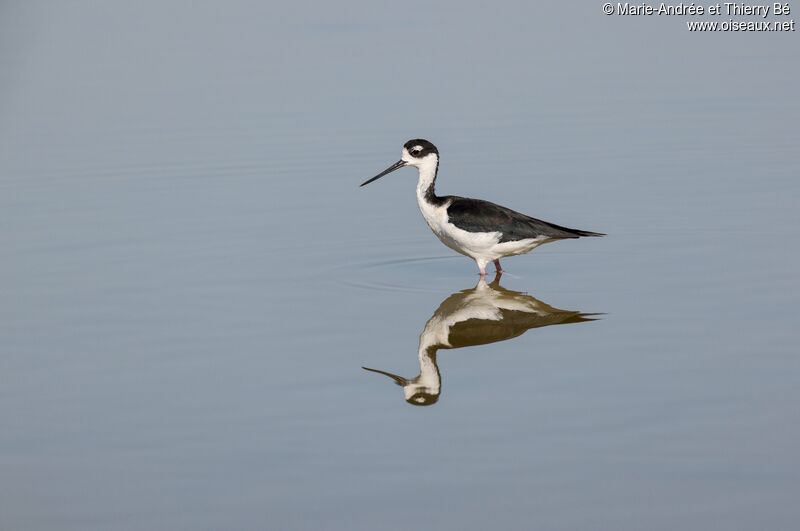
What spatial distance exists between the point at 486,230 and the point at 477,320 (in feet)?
4.38

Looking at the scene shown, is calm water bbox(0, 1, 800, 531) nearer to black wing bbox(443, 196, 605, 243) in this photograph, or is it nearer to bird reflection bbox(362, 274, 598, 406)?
bird reflection bbox(362, 274, 598, 406)

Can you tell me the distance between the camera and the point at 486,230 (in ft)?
36.4

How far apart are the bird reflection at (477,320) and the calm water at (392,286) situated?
1.8 inches

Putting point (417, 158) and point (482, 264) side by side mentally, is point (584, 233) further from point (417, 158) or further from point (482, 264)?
point (417, 158)

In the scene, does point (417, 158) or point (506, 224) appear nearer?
point (506, 224)

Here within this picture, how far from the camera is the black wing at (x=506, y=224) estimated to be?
11.1 m

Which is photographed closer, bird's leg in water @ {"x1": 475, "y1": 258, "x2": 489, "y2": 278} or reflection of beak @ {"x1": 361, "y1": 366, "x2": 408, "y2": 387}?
reflection of beak @ {"x1": 361, "y1": 366, "x2": 408, "y2": 387}

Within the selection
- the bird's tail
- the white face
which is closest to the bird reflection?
the bird's tail

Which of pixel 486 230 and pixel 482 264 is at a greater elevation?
pixel 486 230

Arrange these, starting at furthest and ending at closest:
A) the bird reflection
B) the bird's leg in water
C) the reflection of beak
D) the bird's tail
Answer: the bird's leg in water → the bird's tail → the bird reflection → the reflection of beak

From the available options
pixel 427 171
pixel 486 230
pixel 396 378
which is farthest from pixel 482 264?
pixel 396 378

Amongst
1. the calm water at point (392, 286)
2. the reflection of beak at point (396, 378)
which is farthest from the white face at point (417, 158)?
the reflection of beak at point (396, 378)

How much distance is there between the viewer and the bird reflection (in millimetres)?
8815

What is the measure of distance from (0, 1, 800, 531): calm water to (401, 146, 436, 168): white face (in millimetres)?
758
